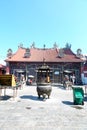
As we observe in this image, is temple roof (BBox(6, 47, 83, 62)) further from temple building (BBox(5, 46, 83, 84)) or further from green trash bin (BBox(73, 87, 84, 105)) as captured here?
green trash bin (BBox(73, 87, 84, 105))

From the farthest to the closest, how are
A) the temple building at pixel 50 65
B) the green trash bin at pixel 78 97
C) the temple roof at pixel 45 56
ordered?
1. the temple roof at pixel 45 56
2. the temple building at pixel 50 65
3. the green trash bin at pixel 78 97

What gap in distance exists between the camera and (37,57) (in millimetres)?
38719

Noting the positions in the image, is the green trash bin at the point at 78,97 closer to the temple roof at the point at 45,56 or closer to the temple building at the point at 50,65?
the temple building at the point at 50,65

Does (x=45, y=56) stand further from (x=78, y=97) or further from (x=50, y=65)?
(x=78, y=97)

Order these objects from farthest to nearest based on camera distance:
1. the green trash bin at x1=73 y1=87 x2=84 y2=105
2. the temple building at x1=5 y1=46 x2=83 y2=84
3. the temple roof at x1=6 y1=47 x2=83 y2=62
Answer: the temple roof at x1=6 y1=47 x2=83 y2=62 → the temple building at x1=5 y1=46 x2=83 y2=84 → the green trash bin at x1=73 y1=87 x2=84 y2=105

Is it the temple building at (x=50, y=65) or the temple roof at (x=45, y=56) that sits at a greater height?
the temple roof at (x=45, y=56)

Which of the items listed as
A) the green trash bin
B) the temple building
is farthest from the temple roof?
the green trash bin

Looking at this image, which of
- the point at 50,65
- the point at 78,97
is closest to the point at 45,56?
the point at 50,65

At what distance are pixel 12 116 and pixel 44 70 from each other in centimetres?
759

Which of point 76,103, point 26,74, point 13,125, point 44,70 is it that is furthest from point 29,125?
point 26,74

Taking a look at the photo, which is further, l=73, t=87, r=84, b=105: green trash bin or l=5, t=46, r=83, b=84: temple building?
l=5, t=46, r=83, b=84: temple building

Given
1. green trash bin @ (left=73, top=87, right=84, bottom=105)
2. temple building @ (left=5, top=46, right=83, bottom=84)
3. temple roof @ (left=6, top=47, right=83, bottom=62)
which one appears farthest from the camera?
temple roof @ (left=6, top=47, right=83, bottom=62)

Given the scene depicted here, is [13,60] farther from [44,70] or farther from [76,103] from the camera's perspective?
[76,103]

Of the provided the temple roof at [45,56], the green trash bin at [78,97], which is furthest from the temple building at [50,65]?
the green trash bin at [78,97]
